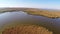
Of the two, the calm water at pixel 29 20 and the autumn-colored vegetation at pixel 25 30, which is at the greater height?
the calm water at pixel 29 20

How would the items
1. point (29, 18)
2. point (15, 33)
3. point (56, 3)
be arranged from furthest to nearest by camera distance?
point (56, 3), point (29, 18), point (15, 33)

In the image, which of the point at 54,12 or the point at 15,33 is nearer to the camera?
the point at 15,33

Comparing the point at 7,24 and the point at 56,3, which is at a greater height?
the point at 56,3

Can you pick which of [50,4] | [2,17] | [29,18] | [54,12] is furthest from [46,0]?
[2,17]

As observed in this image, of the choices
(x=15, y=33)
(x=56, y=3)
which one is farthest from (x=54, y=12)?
(x=15, y=33)

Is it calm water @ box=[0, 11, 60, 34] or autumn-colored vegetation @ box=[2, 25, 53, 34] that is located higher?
calm water @ box=[0, 11, 60, 34]

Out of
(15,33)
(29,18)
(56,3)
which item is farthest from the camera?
(56,3)

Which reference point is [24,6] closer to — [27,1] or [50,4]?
[27,1]
